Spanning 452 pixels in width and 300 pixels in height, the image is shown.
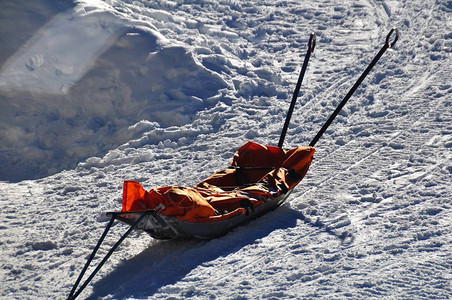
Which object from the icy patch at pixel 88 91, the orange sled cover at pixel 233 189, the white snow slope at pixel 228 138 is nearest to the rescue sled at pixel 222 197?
the orange sled cover at pixel 233 189

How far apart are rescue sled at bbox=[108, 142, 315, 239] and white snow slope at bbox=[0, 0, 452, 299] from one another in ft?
0.61

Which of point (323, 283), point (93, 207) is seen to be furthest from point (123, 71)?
point (323, 283)

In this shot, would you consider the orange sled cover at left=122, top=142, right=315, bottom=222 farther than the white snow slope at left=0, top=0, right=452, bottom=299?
Yes

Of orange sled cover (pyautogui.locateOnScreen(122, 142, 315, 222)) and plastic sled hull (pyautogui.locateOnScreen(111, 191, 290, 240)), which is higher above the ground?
orange sled cover (pyautogui.locateOnScreen(122, 142, 315, 222))

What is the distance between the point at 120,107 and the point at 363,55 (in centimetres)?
402

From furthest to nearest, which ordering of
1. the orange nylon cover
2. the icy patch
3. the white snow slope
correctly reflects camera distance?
the icy patch < the orange nylon cover < the white snow slope

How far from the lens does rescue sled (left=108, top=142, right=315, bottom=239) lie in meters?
5.32

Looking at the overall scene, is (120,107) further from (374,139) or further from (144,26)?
(374,139)

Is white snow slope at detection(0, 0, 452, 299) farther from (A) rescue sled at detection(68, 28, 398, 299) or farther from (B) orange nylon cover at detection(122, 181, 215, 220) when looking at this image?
(B) orange nylon cover at detection(122, 181, 215, 220)

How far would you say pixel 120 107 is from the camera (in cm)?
928

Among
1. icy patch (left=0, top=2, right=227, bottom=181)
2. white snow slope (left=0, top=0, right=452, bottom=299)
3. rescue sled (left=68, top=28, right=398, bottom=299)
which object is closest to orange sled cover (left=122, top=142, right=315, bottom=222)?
rescue sled (left=68, top=28, right=398, bottom=299)

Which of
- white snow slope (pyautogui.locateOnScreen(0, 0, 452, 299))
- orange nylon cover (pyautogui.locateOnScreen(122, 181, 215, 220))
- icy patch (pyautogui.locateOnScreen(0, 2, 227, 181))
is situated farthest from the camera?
icy patch (pyautogui.locateOnScreen(0, 2, 227, 181))

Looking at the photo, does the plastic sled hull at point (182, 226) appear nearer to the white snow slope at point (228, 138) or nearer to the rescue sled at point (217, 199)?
the rescue sled at point (217, 199)

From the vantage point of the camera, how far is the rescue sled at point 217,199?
5.29 meters
